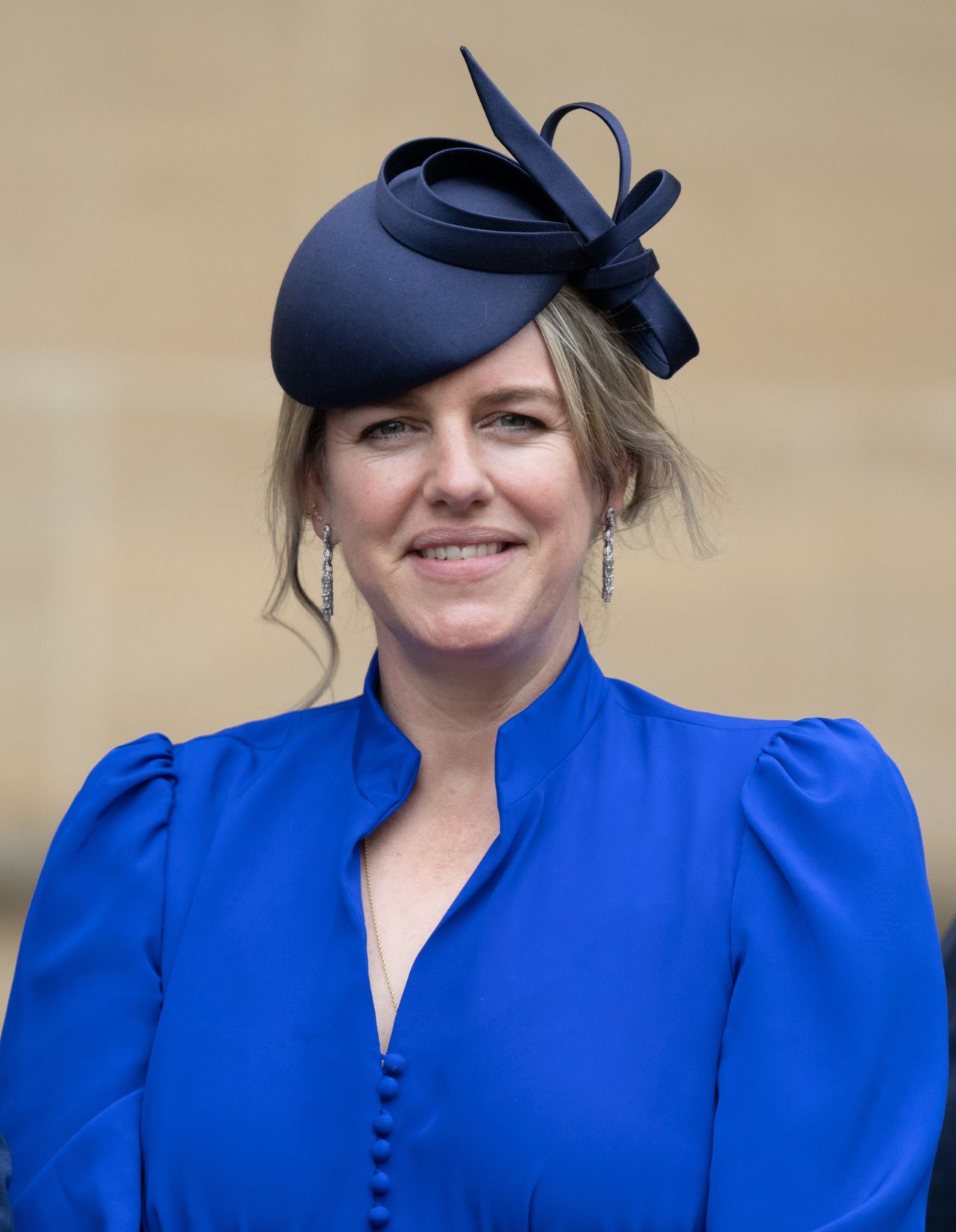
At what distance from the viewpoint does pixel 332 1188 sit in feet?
5.48

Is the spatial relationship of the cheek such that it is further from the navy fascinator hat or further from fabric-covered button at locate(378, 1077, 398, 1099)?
fabric-covered button at locate(378, 1077, 398, 1099)

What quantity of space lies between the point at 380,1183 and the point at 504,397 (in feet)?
2.47

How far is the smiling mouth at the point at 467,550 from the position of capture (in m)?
1.79

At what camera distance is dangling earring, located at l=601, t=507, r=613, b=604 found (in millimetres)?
1943

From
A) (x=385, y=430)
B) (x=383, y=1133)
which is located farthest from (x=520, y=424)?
(x=383, y=1133)

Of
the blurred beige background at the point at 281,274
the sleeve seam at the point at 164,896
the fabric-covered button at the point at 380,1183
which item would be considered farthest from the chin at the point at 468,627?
Result: the blurred beige background at the point at 281,274

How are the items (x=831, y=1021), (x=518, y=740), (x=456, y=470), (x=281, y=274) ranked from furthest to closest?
1. (x=281, y=274)
2. (x=518, y=740)
3. (x=456, y=470)
4. (x=831, y=1021)

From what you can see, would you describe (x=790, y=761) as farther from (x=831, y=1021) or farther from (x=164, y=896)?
(x=164, y=896)

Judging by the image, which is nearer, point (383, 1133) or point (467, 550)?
point (383, 1133)

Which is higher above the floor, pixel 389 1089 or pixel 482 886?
pixel 482 886

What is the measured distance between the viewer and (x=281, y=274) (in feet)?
12.3

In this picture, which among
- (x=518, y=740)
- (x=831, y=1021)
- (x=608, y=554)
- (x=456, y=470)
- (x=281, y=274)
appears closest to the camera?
(x=831, y=1021)

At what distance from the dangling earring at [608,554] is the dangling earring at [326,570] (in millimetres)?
301

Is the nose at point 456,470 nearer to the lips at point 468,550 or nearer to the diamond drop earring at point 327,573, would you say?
the lips at point 468,550
